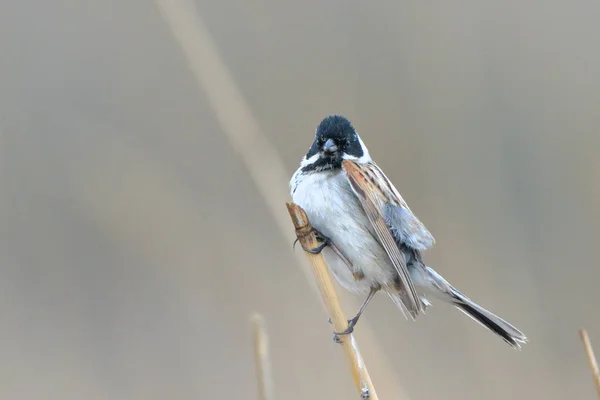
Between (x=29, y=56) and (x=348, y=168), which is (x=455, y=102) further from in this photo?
(x=29, y=56)

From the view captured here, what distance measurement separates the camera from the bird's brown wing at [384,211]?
2549 mm

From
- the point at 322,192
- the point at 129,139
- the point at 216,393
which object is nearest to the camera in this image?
the point at 322,192

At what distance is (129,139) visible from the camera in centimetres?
358

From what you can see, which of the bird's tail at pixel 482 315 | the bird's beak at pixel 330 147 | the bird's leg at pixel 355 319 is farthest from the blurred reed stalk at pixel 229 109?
the bird's tail at pixel 482 315

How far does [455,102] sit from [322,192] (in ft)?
5.26

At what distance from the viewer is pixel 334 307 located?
2141 millimetres

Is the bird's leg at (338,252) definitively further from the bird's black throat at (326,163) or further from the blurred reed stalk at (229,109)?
the bird's black throat at (326,163)

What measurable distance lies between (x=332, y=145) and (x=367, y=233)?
0.36 meters

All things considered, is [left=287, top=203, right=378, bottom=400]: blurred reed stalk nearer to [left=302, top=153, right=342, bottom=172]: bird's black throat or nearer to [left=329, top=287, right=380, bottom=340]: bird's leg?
[left=329, top=287, right=380, bottom=340]: bird's leg

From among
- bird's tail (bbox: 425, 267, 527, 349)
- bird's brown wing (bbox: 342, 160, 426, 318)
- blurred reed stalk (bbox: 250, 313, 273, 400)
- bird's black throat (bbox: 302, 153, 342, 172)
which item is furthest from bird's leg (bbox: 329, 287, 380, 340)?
bird's black throat (bbox: 302, 153, 342, 172)

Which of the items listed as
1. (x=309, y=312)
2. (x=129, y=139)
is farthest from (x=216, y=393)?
(x=129, y=139)

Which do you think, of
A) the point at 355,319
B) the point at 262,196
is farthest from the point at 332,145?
the point at 262,196

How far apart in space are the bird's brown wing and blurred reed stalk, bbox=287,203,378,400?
306 mm

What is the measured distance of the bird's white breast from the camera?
2.70 metres
